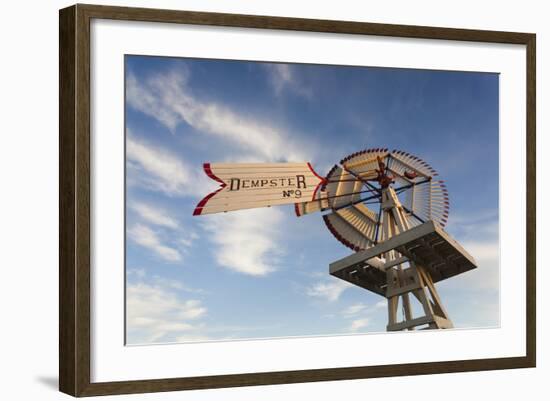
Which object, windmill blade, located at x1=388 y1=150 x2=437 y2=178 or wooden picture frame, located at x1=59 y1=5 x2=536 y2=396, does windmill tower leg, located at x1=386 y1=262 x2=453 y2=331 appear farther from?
wooden picture frame, located at x1=59 y1=5 x2=536 y2=396

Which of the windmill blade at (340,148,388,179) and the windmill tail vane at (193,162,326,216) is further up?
the windmill blade at (340,148,388,179)

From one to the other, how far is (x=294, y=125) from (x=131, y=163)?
607mm

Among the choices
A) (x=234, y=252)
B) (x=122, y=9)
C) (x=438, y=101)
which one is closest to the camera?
(x=122, y=9)

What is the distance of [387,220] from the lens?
4.03 meters

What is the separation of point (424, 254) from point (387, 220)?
181 mm

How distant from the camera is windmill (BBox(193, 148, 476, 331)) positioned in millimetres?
3887

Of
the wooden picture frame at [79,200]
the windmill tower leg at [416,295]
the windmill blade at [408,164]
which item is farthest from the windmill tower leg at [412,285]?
the wooden picture frame at [79,200]

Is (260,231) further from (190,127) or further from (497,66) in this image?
(497,66)

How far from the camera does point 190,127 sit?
145 inches

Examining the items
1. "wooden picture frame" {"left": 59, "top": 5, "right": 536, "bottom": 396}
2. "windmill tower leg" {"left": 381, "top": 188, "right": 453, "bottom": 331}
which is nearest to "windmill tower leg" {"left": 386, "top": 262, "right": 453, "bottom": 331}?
"windmill tower leg" {"left": 381, "top": 188, "right": 453, "bottom": 331}

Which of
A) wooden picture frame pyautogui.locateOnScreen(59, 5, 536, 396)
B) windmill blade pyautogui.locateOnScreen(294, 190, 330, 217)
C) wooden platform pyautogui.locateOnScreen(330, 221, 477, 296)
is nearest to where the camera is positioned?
wooden picture frame pyautogui.locateOnScreen(59, 5, 536, 396)

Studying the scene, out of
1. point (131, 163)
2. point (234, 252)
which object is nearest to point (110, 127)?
point (131, 163)

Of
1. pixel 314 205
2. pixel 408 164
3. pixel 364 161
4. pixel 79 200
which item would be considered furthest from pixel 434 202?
pixel 79 200

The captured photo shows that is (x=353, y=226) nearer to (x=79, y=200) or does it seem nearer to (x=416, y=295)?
(x=416, y=295)
